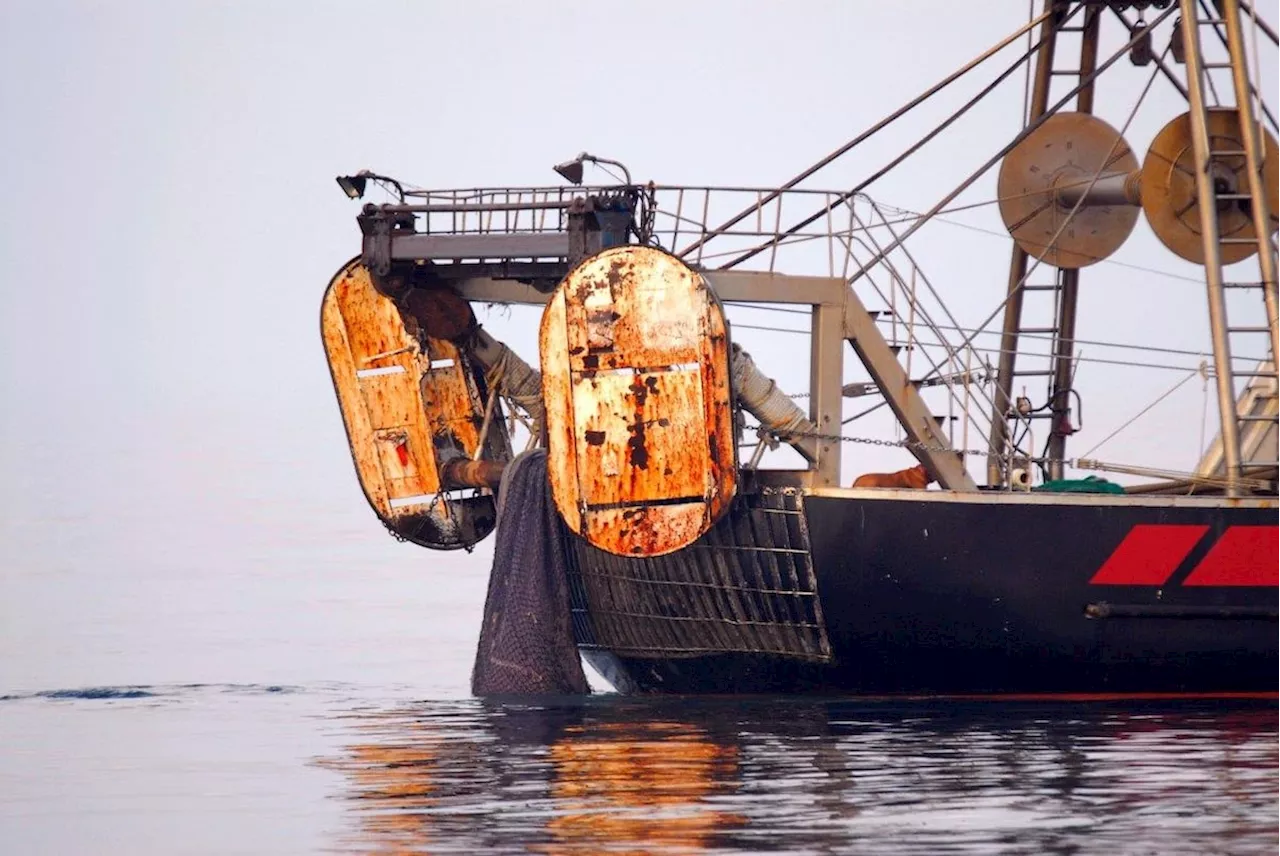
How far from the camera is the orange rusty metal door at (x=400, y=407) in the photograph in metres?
22.4

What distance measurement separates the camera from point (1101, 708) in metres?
19.3

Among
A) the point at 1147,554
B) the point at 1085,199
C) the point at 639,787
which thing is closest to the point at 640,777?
the point at 639,787

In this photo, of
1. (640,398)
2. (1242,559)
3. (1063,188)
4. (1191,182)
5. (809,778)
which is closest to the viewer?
(809,778)

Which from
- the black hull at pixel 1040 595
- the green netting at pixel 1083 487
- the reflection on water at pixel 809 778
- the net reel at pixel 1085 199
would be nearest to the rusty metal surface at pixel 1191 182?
the net reel at pixel 1085 199

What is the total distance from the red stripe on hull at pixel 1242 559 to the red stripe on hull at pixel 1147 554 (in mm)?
200

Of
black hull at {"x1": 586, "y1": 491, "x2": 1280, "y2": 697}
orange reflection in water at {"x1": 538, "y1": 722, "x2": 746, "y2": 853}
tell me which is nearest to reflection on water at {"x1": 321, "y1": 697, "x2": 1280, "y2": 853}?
orange reflection in water at {"x1": 538, "y1": 722, "x2": 746, "y2": 853}

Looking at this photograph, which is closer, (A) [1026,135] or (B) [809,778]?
(B) [809,778]

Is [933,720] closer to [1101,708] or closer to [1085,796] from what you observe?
[1101,708]

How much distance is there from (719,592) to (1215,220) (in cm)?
497

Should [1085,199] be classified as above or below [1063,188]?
below

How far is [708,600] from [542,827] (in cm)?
645

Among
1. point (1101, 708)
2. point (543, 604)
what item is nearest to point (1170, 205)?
point (1101, 708)

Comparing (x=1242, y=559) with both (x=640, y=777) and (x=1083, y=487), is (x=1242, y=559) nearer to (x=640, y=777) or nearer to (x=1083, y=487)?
(x=1083, y=487)

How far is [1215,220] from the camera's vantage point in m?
20.2
